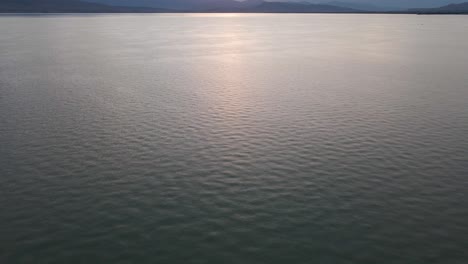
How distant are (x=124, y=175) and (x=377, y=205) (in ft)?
98.3

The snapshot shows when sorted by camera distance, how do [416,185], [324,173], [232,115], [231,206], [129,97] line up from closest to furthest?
1. [231,206]
2. [416,185]
3. [324,173]
4. [232,115]
5. [129,97]

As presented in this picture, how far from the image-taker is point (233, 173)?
2116 inches

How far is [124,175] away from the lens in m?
53.0

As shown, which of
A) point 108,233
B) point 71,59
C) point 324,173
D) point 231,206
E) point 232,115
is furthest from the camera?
point 71,59

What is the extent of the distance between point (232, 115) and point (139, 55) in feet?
353

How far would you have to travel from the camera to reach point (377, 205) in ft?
149

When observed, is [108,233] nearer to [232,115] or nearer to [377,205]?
[377,205]

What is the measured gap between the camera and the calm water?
3816 centimetres

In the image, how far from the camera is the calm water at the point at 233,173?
38.2 meters

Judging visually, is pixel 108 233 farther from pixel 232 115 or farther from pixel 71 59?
pixel 71 59

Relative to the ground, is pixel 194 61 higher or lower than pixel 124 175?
higher

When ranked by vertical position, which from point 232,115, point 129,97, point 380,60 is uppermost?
point 380,60

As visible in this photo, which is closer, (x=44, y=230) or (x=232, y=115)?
(x=44, y=230)

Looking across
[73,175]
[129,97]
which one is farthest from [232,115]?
[73,175]
